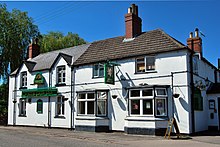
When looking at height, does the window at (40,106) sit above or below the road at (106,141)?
above

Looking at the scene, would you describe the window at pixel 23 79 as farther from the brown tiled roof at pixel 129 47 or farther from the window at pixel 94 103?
the window at pixel 94 103

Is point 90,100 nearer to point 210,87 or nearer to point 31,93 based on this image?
point 31,93

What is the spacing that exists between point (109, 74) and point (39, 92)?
907 centimetres

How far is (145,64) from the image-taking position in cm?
1933

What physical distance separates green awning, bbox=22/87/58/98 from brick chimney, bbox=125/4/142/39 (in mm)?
8636

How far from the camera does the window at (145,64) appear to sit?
19219 millimetres

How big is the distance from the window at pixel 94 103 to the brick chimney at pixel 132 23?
557cm

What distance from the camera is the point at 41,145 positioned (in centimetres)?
1282

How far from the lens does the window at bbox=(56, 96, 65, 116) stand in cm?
2422

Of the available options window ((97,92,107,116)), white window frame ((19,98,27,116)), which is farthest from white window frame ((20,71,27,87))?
window ((97,92,107,116))

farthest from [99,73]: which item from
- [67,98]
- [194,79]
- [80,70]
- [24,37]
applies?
[24,37]

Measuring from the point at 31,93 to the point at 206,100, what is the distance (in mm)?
16801

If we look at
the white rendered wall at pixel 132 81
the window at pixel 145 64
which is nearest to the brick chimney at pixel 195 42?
the white rendered wall at pixel 132 81

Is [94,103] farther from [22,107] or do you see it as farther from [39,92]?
[22,107]
